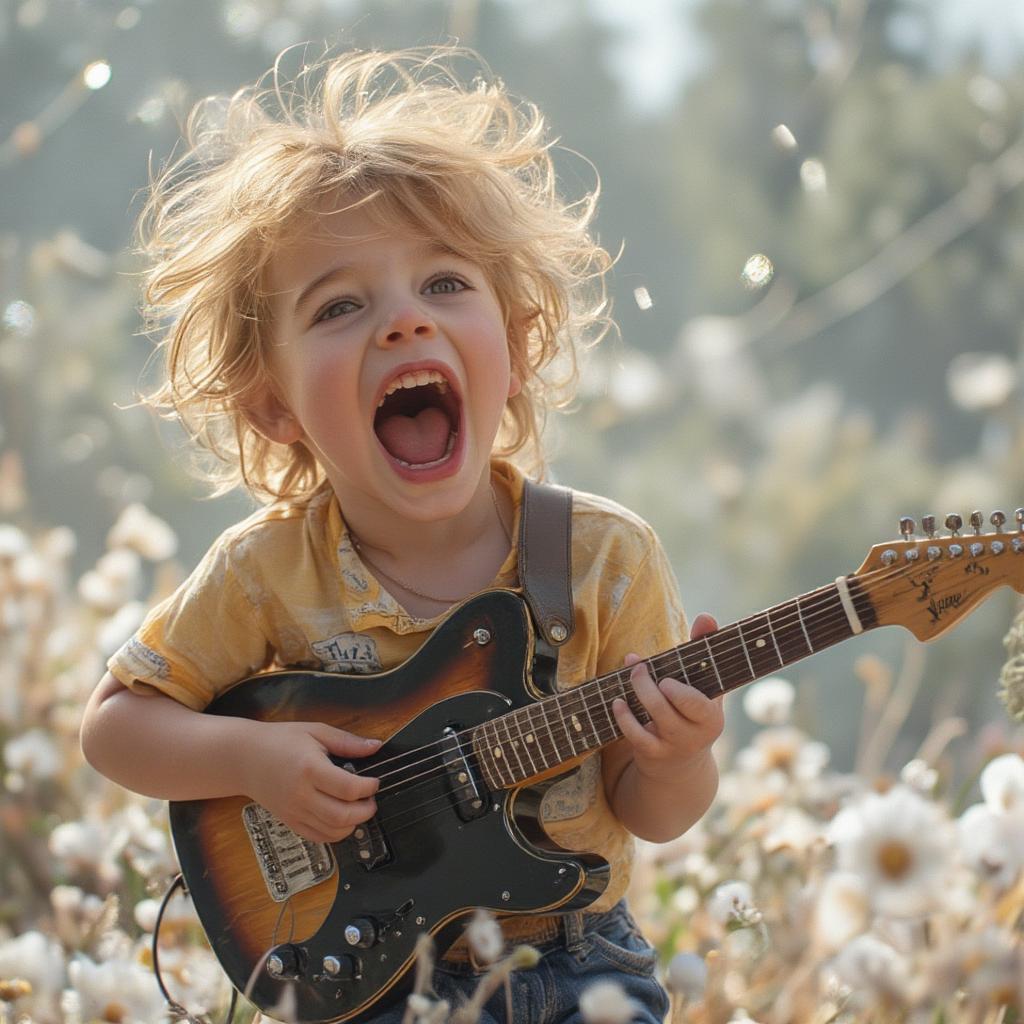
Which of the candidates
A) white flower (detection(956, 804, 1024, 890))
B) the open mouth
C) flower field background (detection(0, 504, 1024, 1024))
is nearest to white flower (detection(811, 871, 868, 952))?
flower field background (detection(0, 504, 1024, 1024))

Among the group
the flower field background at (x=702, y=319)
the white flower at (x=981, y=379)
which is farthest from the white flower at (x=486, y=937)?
the white flower at (x=981, y=379)

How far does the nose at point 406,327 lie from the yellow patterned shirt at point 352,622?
272 mm

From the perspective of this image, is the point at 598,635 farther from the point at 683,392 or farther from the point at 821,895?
the point at 683,392

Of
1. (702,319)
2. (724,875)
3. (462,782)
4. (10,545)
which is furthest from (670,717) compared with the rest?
(702,319)

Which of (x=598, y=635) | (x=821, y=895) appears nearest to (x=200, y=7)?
(x=598, y=635)

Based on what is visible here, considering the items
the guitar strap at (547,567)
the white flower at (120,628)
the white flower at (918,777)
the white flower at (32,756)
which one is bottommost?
the white flower at (918,777)

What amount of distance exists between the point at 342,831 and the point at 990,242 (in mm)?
2424

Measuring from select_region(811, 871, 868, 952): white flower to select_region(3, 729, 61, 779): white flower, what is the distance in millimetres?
1497

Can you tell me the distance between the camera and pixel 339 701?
5.61ft

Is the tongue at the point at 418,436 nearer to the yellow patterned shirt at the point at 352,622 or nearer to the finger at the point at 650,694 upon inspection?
the yellow patterned shirt at the point at 352,622

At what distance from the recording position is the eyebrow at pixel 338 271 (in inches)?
67.9

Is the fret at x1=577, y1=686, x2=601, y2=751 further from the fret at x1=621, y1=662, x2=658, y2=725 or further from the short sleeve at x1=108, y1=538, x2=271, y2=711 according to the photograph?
the short sleeve at x1=108, y1=538, x2=271, y2=711

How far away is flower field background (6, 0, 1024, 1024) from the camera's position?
9.60 feet

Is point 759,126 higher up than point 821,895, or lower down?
higher up
